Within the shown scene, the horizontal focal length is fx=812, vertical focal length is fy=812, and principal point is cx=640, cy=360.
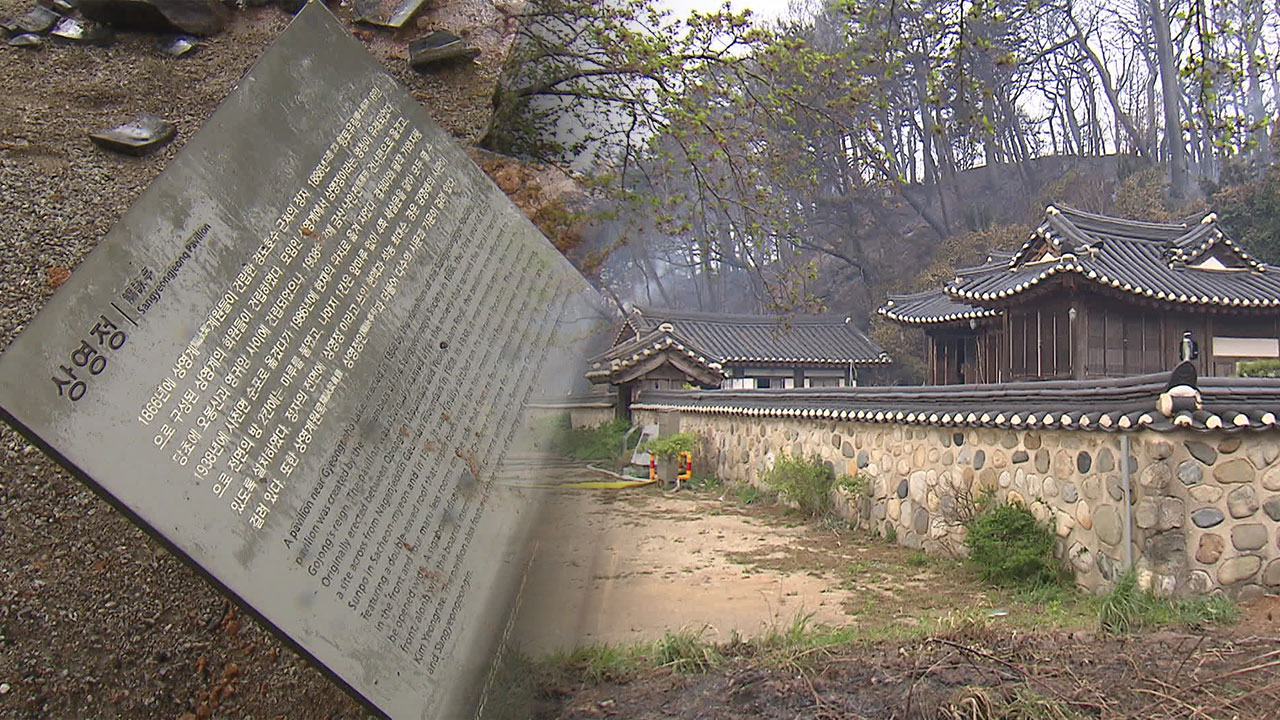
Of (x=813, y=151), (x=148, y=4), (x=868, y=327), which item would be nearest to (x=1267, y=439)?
(x=813, y=151)

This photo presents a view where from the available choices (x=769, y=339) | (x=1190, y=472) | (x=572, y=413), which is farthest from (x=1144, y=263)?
(x=572, y=413)

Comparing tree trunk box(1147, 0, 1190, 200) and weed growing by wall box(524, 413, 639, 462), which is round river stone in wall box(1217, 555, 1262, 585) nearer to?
weed growing by wall box(524, 413, 639, 462)

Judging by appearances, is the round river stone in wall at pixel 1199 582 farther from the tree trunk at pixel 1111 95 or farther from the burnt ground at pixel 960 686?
the tree trunk at pixel 1111 95

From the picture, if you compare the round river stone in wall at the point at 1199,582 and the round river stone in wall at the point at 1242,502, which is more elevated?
the round river stone in wall at the point at 1242,502

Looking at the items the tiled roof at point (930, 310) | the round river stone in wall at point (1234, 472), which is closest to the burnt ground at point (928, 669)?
the round river stone in wall at point (1234, 472)

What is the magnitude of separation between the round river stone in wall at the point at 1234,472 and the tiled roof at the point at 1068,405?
25cm

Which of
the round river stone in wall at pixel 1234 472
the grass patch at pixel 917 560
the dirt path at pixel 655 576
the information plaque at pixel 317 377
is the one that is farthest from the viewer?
the grass patch at pixel 917 560

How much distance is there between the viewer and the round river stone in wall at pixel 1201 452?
17.2 ft

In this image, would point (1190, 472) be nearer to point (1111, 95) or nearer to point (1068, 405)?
point (1068, 405)

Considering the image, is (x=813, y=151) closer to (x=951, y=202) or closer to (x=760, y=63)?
(x=760, y=63)

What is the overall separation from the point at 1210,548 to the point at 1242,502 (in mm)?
396

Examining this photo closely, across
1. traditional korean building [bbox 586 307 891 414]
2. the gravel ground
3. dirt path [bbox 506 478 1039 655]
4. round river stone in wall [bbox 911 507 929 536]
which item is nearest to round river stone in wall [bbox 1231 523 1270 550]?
dirt path [bbox 506 478 1039 655]

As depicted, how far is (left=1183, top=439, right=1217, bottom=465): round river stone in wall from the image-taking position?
17.2ft

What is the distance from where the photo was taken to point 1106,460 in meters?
5.65
